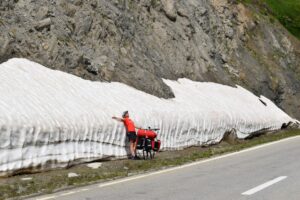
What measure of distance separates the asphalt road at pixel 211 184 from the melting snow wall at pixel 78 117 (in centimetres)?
245

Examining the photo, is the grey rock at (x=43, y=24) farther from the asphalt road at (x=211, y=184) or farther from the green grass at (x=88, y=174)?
the asphalt road at (x=211, y=184)

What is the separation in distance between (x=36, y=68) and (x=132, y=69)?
662 cm

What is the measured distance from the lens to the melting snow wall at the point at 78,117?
1262cm

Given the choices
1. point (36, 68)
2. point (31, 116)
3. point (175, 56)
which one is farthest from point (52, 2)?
point (175, 56)

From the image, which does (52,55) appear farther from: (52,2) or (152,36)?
(152,36)

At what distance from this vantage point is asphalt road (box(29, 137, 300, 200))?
33.4 feet

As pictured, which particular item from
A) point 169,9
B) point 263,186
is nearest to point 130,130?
point 263,186

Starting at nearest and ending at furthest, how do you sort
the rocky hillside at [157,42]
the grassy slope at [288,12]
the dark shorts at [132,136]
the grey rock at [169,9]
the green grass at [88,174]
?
the green grass at [88,174] → the dark shorts at [132,136] → the rocky hillside at [157,42] → the grey rock at [169,9] → the grassy slope at [288,12]

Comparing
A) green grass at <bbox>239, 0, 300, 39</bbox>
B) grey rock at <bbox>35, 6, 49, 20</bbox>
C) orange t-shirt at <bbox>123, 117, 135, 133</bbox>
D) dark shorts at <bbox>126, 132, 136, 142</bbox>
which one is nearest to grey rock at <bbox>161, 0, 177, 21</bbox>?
grey rock at <bbox>35, 6, 49, 20</bbox>

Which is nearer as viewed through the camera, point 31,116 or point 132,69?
point 31,116

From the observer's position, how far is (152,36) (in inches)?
1155

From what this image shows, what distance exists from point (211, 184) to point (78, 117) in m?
5.19

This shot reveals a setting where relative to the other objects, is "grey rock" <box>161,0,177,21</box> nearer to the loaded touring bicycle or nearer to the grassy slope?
the loaded touring bicycle

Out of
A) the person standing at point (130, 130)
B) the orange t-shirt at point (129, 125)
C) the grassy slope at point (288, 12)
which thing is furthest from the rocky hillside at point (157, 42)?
the grassy slope at point (288, 12)
